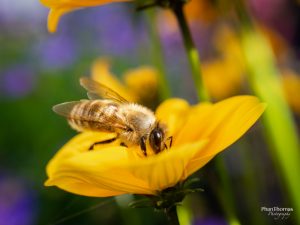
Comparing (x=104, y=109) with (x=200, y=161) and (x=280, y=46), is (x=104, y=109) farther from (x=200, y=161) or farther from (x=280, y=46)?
(x=280, y=46)

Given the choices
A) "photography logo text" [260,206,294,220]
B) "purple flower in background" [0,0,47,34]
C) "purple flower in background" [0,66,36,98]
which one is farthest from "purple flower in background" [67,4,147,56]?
"photography logo text" [260,206,294,220]

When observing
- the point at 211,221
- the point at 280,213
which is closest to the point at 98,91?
the point at 280,213

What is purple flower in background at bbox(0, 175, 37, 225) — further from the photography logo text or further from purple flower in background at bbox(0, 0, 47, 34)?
purple flower in background at bbox(0, 0, 47, 34)

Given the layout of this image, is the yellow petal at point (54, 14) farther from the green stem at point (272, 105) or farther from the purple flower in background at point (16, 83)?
the purple flower in background at point (16, 83)

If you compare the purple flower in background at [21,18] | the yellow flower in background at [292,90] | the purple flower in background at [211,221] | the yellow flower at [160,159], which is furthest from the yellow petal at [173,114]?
the purple flower in background at [21,18]

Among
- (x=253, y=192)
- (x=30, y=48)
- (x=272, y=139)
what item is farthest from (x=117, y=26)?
(x=272, y=139)

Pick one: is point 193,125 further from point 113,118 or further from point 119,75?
point 119,75
